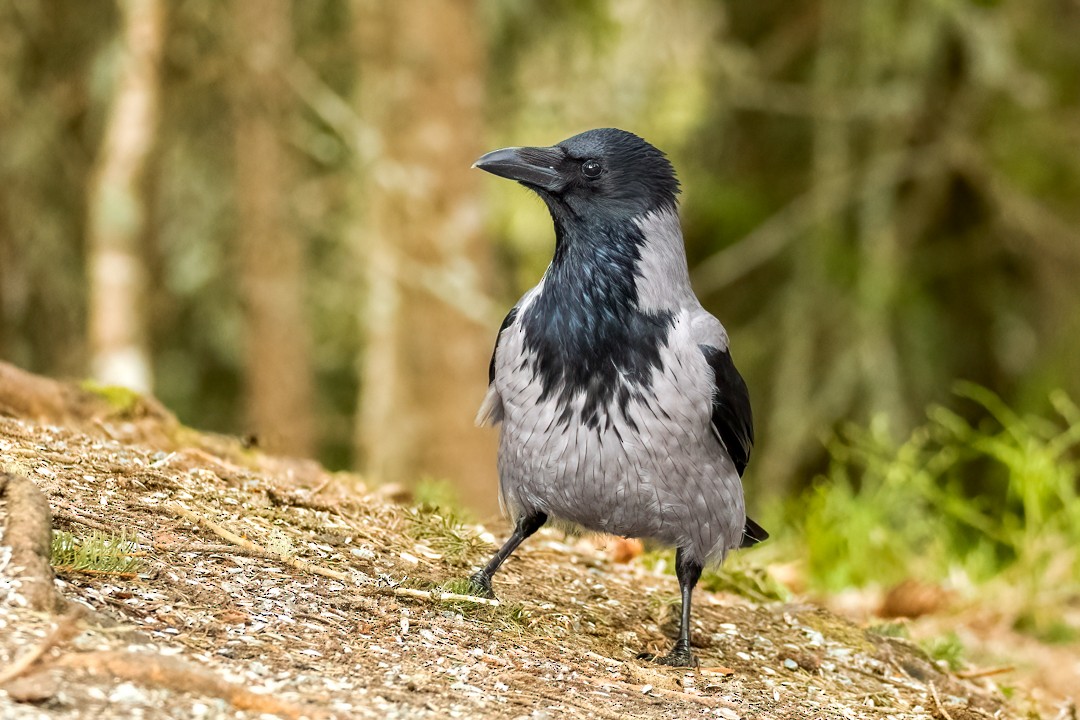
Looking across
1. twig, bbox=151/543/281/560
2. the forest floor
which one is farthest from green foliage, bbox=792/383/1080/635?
twig, bbox=151/543/281/560

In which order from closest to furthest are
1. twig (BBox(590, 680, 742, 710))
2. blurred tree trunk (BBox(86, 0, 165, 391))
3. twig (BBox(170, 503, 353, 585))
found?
twig (BBox(590, 680, 742, 710)), twig (BBox(170, 503, 353, 585)), blurred tree trunk (BBox(86, 0, 165, 391))

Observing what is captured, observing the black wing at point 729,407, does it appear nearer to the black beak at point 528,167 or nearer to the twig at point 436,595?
the black beak at point 528,167

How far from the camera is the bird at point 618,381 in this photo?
3.64m

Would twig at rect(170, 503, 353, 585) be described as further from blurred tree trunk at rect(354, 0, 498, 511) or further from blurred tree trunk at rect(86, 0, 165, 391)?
blurred tree trunk at rect(86, 0, 165, 391)

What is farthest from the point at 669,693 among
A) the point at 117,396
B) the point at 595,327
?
the point at 117,396

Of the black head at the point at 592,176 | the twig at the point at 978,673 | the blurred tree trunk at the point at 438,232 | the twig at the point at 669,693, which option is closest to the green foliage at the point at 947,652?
the twig at the point at 978,673

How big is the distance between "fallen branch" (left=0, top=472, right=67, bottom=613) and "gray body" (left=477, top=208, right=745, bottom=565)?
1360 mm

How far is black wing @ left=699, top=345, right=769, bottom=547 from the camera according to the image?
3822 mm

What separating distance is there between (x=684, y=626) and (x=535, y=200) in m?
5.32

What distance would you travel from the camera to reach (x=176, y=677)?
2.55m

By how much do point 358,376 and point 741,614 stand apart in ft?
29.1

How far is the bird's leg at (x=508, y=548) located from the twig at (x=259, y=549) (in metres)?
0.45

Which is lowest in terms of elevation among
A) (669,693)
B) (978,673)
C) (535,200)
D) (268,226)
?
(978,673)

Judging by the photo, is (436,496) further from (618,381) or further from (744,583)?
(618,381)
